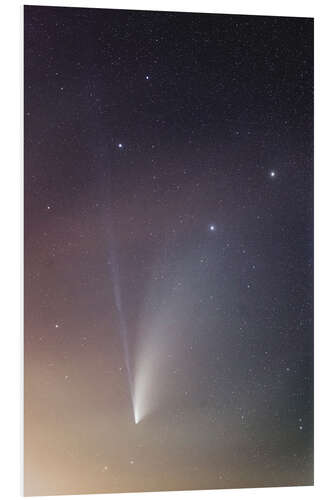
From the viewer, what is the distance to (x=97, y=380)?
2.95 m

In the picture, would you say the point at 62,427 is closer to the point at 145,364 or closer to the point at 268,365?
the point at 145,364

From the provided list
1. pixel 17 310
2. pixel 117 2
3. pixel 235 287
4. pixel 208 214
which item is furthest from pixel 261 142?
pixel 17 310

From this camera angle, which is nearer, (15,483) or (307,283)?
(15,483)

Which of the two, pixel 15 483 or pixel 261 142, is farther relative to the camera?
pixel 261 142

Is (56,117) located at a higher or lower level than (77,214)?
higher

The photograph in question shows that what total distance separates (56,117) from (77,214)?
0.40 meters

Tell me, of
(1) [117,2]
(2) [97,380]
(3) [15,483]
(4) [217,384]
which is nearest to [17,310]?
(2) [97,380]

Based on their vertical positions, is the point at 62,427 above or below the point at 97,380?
below

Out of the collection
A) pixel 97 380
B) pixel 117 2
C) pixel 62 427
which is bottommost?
pixel 62 427

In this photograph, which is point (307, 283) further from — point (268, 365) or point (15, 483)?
point (15, 483)

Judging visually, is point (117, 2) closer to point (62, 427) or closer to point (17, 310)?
point (17, 310)

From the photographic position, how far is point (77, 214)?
2.97 metres

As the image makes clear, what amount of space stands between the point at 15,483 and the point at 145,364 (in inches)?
26.8

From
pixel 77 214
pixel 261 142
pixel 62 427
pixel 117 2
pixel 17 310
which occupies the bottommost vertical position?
pixel 62 427
